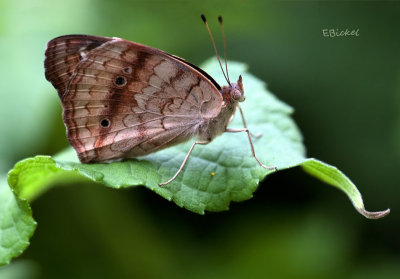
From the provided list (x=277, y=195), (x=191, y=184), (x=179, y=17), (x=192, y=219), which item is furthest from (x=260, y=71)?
(x=191, y=184)

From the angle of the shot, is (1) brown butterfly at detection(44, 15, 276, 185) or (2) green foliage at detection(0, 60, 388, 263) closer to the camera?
(2) green foliage at detection(0, 60, 388, 263)

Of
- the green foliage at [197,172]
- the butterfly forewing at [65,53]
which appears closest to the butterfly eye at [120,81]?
the butterfly forewing at [65,53]

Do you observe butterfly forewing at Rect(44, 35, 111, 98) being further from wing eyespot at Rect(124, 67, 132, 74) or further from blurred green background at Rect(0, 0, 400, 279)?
blurred green background at Rect(0, 0, 400, 279)

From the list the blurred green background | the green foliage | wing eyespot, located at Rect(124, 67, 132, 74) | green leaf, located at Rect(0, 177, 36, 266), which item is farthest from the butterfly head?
green leaf, located at Rect(0, 177, 36, 266)

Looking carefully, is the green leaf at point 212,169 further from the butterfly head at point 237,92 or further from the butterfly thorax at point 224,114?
the butterfly head at point 237,92

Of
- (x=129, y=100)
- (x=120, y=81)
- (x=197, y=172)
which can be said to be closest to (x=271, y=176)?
(x=197, y=172)
